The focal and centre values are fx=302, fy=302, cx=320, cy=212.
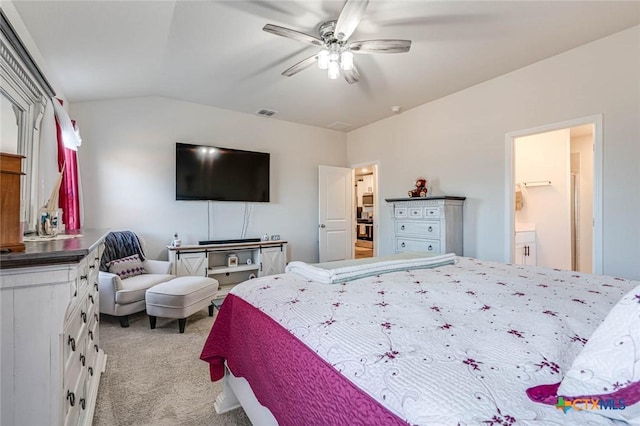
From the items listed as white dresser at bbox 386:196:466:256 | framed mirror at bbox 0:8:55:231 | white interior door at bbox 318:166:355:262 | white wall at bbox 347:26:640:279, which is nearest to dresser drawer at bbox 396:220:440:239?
white dresser at bbox 386:196:466:256

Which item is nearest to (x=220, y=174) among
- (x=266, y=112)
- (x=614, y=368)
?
(x=266, y=112)

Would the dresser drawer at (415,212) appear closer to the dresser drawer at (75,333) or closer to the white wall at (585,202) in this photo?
the white wall at (585,202)

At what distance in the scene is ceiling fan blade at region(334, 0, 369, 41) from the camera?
183 cm

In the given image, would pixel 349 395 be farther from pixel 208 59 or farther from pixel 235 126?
pixel 235 126

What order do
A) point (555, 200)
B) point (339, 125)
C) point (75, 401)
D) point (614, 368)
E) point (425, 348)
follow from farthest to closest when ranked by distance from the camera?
point (339, 125)
point (555, 200)
point (75, 401)
point (425, 348)
point (614, 368)

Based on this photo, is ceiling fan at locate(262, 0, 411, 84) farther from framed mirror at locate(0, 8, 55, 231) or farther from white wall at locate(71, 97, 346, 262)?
white wall at locate(71, 97, 346, 262)

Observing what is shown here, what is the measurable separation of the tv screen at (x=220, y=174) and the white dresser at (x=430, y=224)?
2.14 metres

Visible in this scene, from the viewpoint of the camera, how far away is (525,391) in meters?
0.64

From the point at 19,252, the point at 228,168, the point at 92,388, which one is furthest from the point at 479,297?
the point at 228,168

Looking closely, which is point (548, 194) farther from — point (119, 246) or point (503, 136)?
point (119, 246)

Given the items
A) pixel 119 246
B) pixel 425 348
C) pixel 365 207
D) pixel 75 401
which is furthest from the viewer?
pixel 365 207

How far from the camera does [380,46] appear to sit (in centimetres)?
234

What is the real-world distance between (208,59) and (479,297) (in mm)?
3116

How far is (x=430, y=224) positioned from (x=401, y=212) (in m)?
0.50
